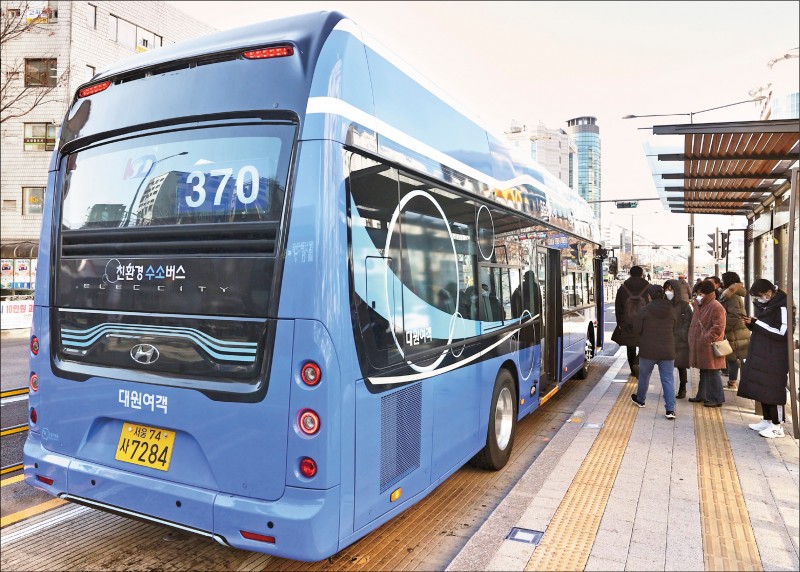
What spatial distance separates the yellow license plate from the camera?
11.3ft

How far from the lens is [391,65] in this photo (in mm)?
3873

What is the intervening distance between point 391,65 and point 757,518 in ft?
14.2

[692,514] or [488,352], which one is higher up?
[488,352]

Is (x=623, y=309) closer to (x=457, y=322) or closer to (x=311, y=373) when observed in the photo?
(x=457, y=322)

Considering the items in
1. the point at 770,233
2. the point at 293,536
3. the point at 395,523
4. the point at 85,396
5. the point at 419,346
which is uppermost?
the point at 770,233

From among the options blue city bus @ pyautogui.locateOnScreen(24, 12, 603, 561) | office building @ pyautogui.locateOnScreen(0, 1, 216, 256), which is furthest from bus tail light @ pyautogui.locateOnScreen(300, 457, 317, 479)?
office building @ pyautogui.locateOnScreen(0, 1, 216, 256)

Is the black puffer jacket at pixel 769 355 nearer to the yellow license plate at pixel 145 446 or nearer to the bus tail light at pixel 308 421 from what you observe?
the bus tail light at pixel 308 421

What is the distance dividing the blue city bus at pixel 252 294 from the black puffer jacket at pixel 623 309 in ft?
23.4

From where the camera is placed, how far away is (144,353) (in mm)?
3555

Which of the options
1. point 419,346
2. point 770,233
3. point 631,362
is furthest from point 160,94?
point 770,233

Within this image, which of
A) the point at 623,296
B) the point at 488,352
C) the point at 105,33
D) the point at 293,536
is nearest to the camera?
the point at 293,536

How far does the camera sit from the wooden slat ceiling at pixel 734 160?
7.01 metres

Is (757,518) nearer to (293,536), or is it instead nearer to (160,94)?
(293,536)

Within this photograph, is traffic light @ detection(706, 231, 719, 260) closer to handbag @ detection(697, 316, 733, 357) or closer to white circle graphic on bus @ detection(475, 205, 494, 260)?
handbag @ detection(697, 316, 733, 357)
